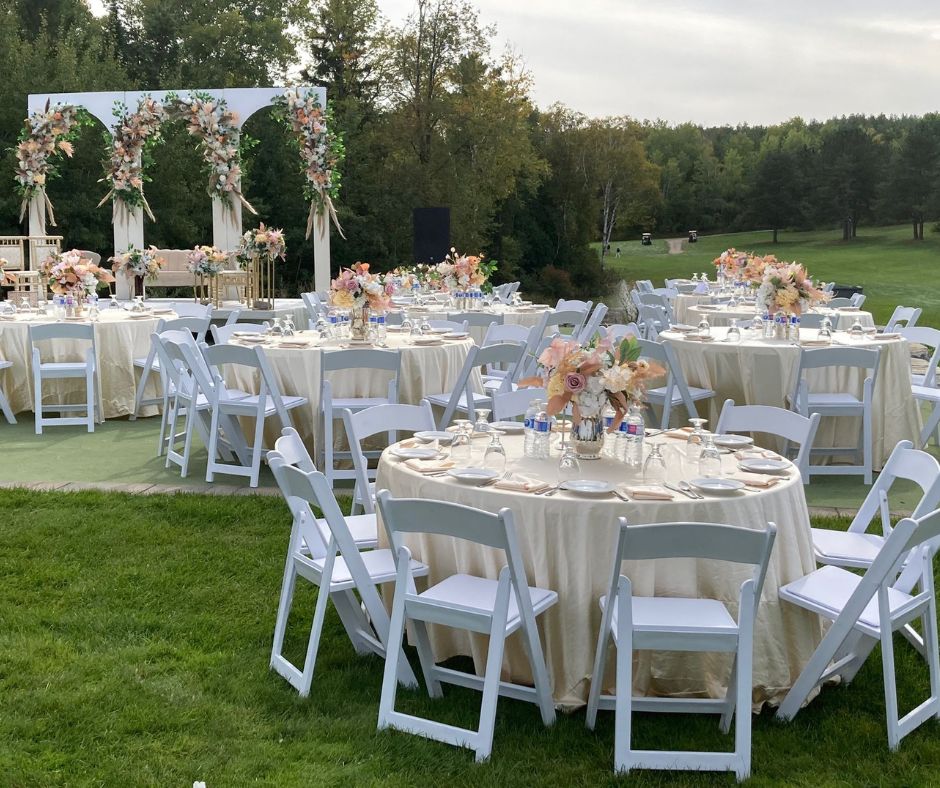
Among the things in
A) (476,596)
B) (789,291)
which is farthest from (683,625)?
(789,291)

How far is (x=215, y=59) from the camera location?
30.9 meters

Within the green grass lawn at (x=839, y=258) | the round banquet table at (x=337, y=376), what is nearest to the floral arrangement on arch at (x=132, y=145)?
the round banquet table at (x=337, y=376)

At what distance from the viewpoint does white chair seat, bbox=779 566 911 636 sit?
11.5 ft

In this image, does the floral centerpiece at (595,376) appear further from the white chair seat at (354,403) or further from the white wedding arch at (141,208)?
the white wedding arch at (141,208)

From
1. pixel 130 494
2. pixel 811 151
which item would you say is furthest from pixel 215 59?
pixel 130 494

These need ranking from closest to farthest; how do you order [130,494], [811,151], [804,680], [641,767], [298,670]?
1. [641,767]
2. [804,680]
3. [298,670]
4. [130,494]
5. [811,151]

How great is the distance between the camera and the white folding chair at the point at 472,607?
324 centimetres

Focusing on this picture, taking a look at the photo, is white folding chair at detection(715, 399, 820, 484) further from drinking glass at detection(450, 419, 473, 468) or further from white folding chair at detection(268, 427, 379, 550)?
white folding chair at detection(268, 427, 379, 550)

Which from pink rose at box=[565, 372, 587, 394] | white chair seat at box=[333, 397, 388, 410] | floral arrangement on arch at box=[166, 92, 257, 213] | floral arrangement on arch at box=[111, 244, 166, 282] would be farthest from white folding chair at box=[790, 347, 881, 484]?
floral arrangement on arch at box=[166, 92, 257, 213]

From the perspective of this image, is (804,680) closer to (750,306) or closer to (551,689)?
(551,689)

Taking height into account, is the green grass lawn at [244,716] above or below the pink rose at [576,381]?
below

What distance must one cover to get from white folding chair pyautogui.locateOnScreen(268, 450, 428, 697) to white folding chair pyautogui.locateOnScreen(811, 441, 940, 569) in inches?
61.9

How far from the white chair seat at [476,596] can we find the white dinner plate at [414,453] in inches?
24.6

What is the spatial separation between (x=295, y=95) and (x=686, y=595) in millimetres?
13107
